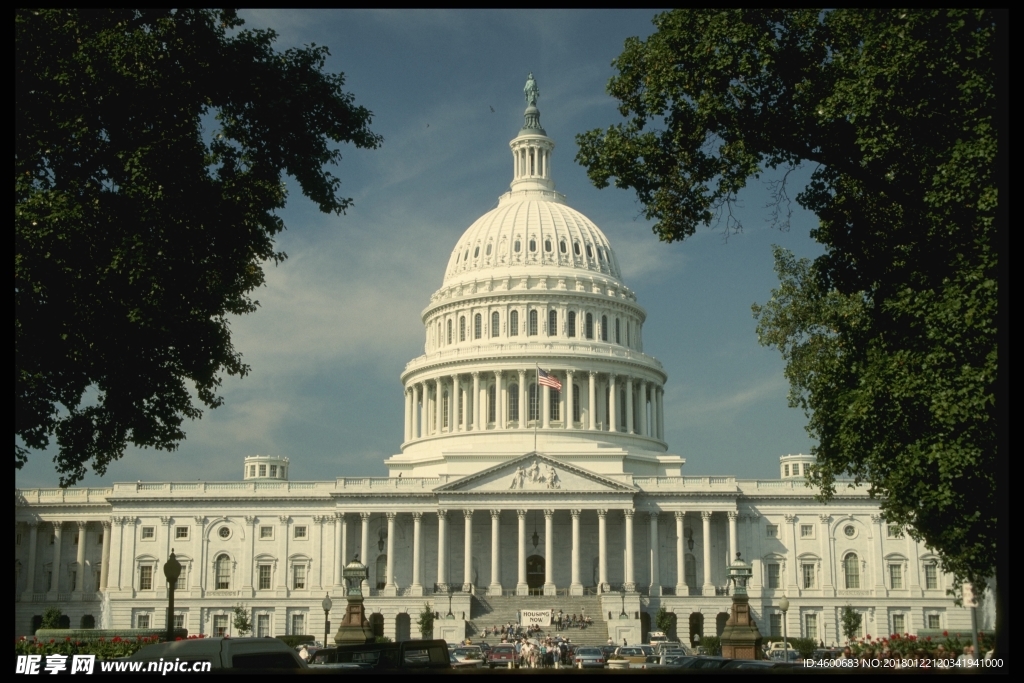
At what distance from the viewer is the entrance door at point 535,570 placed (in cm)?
10700

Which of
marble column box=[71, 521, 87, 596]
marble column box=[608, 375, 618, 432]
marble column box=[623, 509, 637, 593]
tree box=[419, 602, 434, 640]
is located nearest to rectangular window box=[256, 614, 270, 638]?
tree box=[419, 602, 434, 640]

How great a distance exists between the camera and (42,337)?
2800cm

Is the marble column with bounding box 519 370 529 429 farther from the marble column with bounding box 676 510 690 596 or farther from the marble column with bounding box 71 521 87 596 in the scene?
the marble column with bounding box 71 521 87 596

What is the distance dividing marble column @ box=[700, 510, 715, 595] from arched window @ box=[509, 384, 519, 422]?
73.9 feet

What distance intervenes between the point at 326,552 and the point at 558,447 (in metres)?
23.2

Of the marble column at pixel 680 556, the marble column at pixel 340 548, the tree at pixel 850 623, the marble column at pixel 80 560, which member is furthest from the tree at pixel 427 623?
the marble column at pixel 80 560

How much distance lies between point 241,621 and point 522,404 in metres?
33.2

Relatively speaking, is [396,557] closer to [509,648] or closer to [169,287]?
[509,648]

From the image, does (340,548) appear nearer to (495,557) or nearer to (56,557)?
(495,557)

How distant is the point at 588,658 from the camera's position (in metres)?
61.8

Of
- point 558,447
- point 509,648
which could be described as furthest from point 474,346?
point 509,648

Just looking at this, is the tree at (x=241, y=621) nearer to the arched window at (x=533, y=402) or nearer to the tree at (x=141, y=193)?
the arched window at (x=533, y=402)

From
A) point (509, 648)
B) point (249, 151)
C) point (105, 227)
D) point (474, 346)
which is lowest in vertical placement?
point (509, 648)

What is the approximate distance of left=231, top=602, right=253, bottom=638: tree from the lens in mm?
102688
